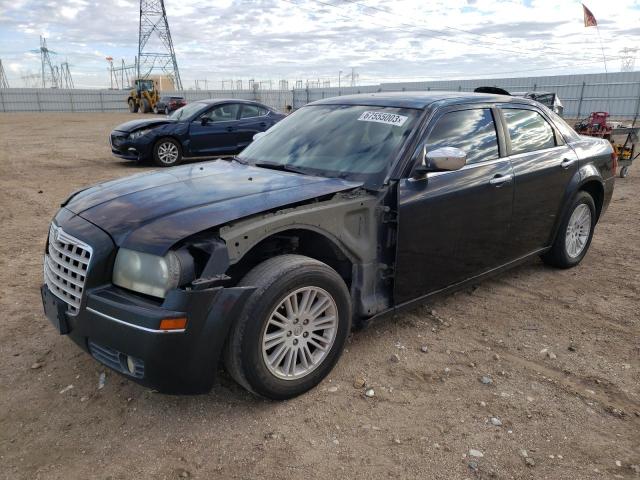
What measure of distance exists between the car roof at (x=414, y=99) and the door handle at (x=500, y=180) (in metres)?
0.62

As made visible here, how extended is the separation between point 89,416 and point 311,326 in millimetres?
1308

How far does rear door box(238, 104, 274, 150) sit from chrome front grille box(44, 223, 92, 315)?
949 centimetres

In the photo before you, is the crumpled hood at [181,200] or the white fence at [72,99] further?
the white fence at [72,99]

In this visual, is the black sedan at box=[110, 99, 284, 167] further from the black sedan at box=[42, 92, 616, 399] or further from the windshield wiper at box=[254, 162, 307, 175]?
the windshield wiper at box=[254, 162, 307, 175]

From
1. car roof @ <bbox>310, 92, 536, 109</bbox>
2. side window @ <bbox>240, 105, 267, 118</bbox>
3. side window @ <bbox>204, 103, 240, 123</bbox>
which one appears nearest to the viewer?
car roof @ <bbox>310, 92, 536, 109</bbox>

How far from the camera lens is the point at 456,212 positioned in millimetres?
3645

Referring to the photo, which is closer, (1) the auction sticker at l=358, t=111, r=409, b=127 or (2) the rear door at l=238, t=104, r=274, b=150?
(1) the auction sticker at l=358, t=111, r=409, b=127

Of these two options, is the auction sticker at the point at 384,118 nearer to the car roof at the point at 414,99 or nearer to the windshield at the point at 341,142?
the windshield at the point at 341,142

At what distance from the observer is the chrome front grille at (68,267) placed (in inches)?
106

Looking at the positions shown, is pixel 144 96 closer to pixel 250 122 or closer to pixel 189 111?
pixel 189 111

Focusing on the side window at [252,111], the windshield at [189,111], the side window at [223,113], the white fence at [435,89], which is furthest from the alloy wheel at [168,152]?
the white fence at [435,89]

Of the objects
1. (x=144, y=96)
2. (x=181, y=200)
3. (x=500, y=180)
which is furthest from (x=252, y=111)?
(x=144, y=96)

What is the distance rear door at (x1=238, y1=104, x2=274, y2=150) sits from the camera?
40.4 feet

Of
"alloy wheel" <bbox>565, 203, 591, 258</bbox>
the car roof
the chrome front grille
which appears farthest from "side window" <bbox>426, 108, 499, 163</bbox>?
the chrome front grille
